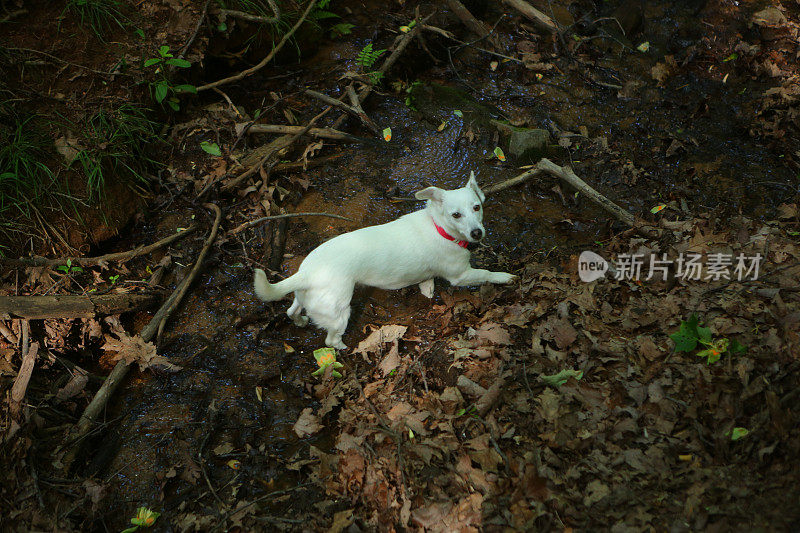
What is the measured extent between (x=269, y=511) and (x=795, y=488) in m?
3.00

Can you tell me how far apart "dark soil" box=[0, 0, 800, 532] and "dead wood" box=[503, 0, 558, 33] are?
19cm

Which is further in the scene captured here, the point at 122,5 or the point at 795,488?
the point at 122,5

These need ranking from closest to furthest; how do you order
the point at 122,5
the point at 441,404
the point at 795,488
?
the point at 795,488 → the point at 441,404 → the point at 122,5

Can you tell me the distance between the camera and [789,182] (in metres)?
5.20

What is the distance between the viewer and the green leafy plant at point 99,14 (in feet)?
18.1

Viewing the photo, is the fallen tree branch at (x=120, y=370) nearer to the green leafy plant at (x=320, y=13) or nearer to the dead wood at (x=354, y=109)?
the dead wood at (x=354, y=109)

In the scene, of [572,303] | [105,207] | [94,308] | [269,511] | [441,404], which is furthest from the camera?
[105,207]

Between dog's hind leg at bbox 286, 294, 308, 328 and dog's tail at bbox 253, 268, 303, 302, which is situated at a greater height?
dog's tail at bbox 253, 268, 303, 302

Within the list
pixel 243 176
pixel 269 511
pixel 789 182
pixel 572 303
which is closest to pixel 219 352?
pixel 269 511

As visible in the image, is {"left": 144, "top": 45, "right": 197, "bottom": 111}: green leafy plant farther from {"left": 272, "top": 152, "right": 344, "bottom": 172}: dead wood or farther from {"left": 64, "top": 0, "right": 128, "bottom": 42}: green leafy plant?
{"left": 272, "top": 152, "right": 344, "bottom": 172}: dead wood

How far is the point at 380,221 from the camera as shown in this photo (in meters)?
5.21

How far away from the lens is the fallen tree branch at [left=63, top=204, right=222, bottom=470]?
3.77m

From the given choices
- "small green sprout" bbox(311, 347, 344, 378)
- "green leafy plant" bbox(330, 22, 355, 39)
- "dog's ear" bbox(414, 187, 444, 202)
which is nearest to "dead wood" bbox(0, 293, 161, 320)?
"small green sprout" bbox(311, 347, 344, 378)

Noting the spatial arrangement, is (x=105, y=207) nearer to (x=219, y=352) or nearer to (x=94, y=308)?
(x=94, y=308)
